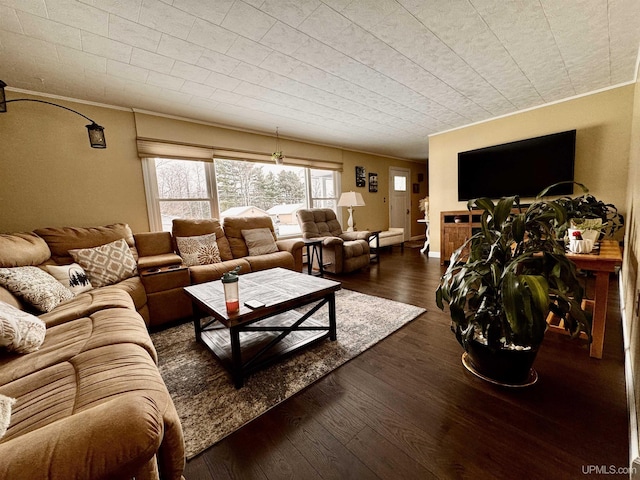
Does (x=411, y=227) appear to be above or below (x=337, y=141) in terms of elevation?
below

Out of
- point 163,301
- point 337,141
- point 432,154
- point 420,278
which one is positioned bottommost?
point 420,278

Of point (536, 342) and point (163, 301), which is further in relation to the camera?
point (163, 301)

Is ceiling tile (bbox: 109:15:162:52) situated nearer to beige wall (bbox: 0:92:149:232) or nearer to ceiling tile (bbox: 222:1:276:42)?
ceiling tile (bbox: 222:1:276:42)

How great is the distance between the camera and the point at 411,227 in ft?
24.9

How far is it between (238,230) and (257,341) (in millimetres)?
1869

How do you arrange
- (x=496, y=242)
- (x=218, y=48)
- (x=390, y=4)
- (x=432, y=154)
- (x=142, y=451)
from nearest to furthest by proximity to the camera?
(x=142, y=451)
(x=496, y=242)
(x=390, y=4)
(x=218, y=48)
(x=432, y=154)

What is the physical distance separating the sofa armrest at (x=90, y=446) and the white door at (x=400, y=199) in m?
6.66

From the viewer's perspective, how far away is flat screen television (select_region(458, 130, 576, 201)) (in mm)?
3471

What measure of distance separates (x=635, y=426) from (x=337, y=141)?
4891 millimetres

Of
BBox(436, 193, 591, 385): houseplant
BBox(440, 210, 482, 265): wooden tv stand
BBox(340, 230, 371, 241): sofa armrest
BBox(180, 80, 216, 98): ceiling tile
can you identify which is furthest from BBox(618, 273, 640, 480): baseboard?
BBox(180, 80, 216, 98): ceiling tile

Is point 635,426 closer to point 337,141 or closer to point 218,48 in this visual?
point 218,48

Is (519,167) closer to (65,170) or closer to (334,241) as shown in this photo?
(334,241)

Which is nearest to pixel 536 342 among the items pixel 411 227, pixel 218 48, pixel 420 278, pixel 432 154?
pixel 420 278

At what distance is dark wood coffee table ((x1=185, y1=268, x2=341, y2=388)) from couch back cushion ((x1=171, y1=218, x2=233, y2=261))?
3.62ft
